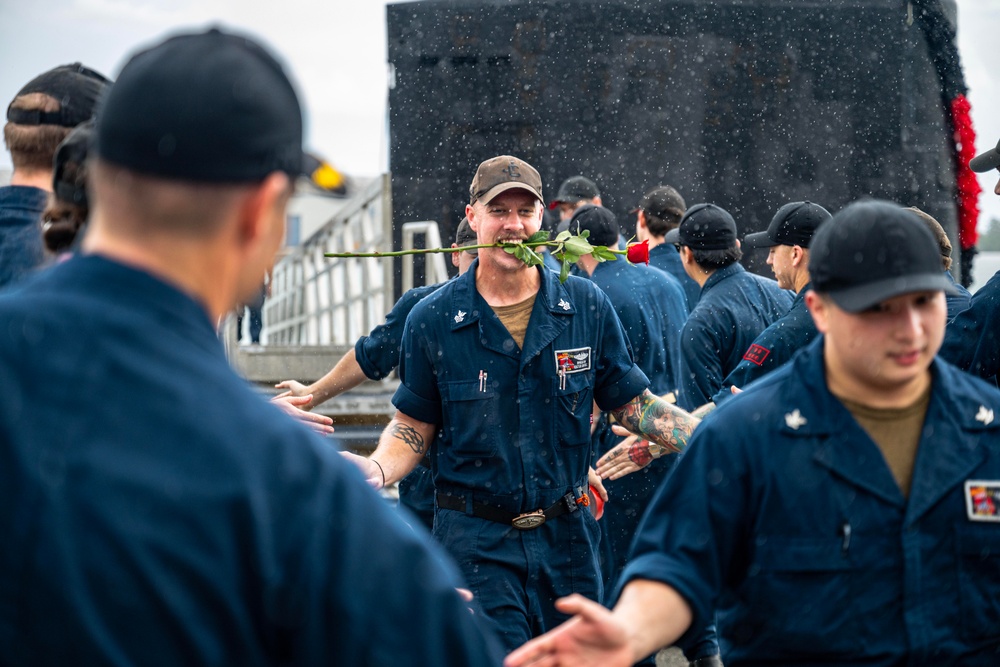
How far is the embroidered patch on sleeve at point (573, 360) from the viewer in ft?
14.8

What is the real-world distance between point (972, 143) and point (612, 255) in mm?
7772

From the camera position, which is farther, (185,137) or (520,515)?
(520,515)

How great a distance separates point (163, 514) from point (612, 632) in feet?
4.41

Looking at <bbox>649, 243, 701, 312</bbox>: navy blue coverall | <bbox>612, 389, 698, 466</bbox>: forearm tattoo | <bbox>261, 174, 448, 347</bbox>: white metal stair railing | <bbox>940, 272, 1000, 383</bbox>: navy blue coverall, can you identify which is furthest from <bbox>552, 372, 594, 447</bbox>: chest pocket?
<bbox>261, 174, 448, 347</bbox>: white metal stair railing

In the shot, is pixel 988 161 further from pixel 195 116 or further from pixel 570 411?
pixel 195 116

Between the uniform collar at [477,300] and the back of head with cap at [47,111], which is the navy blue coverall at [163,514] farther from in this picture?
the uniform collar at [477,300]

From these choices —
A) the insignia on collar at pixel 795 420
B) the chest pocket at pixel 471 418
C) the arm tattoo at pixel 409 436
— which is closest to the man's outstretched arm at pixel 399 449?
the arm tattoo at pixel 409 436

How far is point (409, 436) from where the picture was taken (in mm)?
4539

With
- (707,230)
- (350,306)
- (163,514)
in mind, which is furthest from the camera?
(350,306)

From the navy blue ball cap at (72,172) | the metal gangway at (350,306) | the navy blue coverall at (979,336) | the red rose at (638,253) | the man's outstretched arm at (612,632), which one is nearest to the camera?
the man's outstretched arm at (612,632)

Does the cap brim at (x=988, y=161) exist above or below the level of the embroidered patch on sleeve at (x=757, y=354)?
above

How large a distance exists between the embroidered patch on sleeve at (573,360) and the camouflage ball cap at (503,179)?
2.29 ft

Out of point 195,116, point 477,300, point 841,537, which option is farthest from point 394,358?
point 195,116

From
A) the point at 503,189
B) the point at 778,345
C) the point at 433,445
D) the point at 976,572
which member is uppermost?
the point at 503,189
